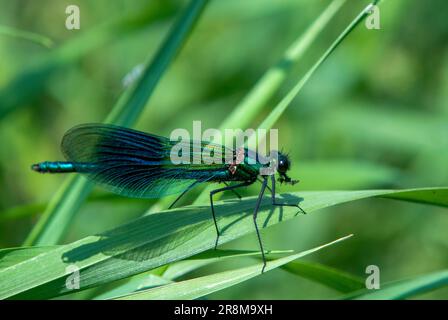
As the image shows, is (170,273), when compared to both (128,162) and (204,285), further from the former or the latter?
(128,162)

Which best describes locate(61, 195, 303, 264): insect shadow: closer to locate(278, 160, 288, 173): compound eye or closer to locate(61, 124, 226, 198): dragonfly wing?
locate(61, 124, 226, 198): dragonfly wing

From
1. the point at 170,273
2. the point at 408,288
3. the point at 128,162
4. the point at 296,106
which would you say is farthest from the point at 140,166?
the point at 296,106

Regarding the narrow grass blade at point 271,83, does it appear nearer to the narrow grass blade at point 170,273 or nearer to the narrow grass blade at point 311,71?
the narrow grass blade at point 311,71

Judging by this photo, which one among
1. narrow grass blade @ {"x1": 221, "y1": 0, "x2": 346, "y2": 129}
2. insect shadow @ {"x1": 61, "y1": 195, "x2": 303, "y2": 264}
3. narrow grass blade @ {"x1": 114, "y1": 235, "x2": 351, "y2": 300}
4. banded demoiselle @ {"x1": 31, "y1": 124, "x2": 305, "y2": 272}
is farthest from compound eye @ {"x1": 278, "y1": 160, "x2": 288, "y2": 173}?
narrow grass blade @ {"x1": 114, "y1": 235, "x2": 351, "y2": 300}
